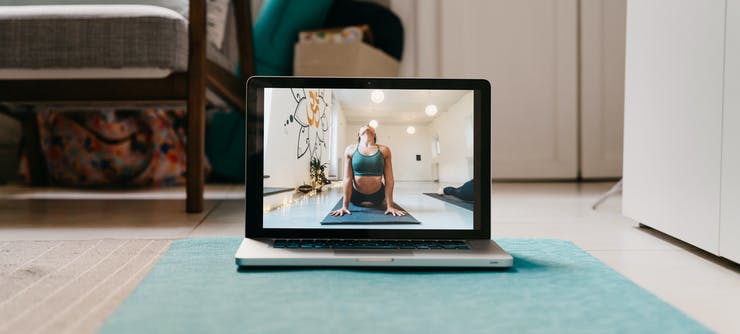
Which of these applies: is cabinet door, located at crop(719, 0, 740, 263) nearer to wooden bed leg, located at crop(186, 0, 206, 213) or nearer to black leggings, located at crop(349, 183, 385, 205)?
black leggings, located at crop(349, 183, 385, 205)

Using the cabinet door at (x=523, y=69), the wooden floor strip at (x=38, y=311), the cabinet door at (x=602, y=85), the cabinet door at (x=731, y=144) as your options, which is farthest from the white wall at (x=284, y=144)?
the cabinet door at (x=602, y=85)

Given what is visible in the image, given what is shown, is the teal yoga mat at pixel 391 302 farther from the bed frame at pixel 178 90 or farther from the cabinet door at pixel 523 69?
the cabinet door at pixel 523 69

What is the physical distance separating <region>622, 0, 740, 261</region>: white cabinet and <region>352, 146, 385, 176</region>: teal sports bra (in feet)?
1.47

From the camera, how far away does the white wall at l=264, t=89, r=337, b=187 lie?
25.7 inches

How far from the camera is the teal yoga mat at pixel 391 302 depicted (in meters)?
0.42

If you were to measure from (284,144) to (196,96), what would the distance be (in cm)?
56

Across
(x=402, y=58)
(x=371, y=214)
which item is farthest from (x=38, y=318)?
(x=402, y=58)

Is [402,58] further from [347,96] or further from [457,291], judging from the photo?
[457,291]

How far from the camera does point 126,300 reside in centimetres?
48

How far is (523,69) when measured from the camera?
7.35 feet

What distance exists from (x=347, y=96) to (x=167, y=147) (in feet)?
5.09

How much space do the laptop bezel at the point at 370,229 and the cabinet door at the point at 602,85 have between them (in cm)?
184

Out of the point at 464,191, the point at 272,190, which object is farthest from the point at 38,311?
the point at 464,191

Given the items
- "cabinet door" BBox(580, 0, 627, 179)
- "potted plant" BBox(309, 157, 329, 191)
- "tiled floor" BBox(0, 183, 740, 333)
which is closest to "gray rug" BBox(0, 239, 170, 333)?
"tiled floor" BBox(0, 183, 740, 333)
